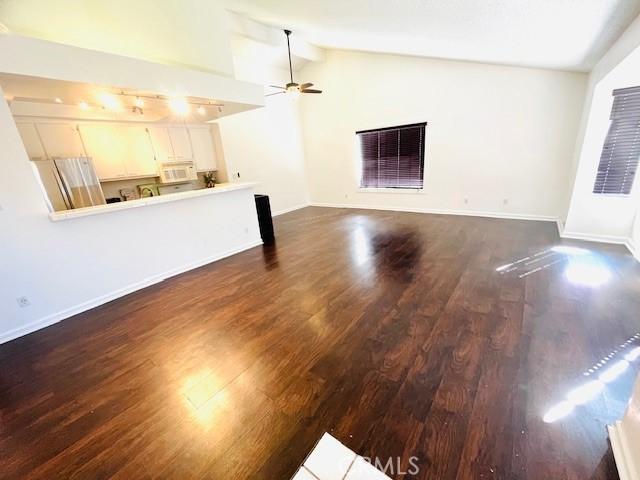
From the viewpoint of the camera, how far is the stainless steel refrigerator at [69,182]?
9.23ft

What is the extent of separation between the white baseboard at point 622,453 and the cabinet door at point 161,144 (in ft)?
20.1

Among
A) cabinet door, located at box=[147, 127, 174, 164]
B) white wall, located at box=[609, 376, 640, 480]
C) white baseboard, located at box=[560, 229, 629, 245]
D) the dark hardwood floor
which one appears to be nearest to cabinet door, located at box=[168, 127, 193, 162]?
cabinet door, located at box=[147, 127, 174, 164]

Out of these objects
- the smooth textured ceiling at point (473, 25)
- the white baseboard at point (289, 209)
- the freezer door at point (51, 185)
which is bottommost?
the white baseboard at point (289, 209)

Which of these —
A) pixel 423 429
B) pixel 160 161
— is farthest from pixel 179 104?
pixel 423 429

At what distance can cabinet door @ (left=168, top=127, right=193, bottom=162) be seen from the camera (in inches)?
200

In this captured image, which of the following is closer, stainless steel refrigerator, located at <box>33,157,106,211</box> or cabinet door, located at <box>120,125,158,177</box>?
stainless steel refrigerator, located at <box>33,157,106,211</box>

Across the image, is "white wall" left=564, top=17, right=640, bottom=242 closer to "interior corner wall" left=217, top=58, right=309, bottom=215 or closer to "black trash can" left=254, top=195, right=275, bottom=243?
"black trash can" left=254, top=195, right=275, bottom=243

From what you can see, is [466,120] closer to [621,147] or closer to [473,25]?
[621,147]

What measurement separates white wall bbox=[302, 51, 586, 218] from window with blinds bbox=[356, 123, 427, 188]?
0.62ft

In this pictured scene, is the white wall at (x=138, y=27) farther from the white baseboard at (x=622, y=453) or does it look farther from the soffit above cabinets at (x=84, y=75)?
the white baseboard at (x=622, y=453)

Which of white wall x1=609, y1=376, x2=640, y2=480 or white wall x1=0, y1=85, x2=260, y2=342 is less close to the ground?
white wall x1=0, y1=85, x2=260, y2=342

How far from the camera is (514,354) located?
73.7 inches

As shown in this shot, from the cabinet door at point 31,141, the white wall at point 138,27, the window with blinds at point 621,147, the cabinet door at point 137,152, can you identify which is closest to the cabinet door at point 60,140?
the cabinet door at point 31,141

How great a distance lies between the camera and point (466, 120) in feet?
17.1
